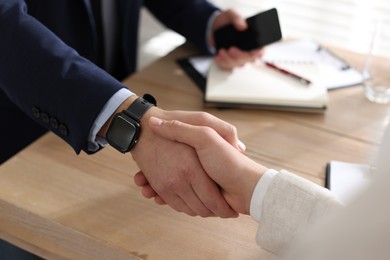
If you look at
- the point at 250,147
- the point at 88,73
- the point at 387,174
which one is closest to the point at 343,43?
the point at 250,147

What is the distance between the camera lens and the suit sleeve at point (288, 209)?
0.70 metres

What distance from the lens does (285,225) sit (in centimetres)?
71

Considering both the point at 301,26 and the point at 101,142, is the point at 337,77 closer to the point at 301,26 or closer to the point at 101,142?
the point at 101,142

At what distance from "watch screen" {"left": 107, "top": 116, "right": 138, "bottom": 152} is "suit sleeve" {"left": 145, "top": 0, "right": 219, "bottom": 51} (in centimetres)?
54

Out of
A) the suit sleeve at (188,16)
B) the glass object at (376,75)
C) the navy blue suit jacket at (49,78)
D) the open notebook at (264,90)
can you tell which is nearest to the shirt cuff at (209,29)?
the suit sleeve at (188,16)

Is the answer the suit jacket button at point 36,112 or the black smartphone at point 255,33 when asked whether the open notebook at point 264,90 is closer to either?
the black smartphone at point 255,33

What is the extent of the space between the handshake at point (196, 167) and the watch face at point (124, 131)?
0.02 m

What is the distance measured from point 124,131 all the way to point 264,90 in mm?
379

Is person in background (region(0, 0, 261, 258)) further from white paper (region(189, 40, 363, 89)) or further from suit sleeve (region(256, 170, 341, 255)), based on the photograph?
white paper (region(189, 40, 363, 89))

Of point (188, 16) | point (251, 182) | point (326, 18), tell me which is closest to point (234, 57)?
point (188, 16)

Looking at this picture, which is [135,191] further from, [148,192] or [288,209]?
[288,209]

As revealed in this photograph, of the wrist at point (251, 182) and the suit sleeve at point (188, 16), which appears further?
the suit sleeve at point (188, 16)

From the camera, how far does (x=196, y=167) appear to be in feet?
2.69

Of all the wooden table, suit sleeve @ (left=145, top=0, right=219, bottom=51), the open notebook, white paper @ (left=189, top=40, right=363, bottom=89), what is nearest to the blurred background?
suit sleeve @ (left=145, top=0, right=219, bottom=51)
